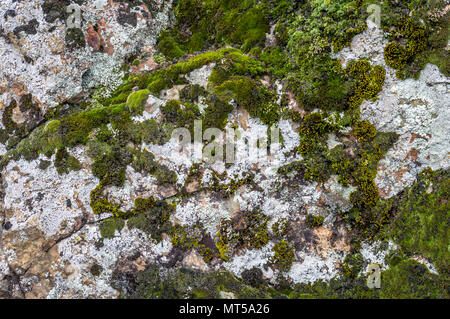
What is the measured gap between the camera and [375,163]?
854 centimetres

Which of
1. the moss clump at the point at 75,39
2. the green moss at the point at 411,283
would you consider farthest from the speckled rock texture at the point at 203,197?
the moss clump at the point at 75,39

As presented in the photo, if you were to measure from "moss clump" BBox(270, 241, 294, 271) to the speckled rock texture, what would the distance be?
3 cm

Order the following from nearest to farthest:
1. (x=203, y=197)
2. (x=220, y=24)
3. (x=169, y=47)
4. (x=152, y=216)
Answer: (x=152, y=216) < (x=203, y=197) < (x=220, y=24) < (x=169, y=47)

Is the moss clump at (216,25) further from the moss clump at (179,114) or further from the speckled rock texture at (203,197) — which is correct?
the moss clump at (179,114)

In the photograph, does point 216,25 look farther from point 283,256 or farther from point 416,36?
point 283,256

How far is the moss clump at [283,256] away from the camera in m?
8.46

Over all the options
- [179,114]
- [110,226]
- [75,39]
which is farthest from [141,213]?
[75,39]

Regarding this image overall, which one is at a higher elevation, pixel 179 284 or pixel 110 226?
pixel 110 226

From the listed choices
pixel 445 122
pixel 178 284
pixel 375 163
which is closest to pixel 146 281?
pixel 178 284

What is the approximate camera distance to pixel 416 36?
8.53 meters

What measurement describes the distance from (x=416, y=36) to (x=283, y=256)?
7359 millimetres

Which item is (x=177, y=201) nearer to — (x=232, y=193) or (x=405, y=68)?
(x=232, y=193)

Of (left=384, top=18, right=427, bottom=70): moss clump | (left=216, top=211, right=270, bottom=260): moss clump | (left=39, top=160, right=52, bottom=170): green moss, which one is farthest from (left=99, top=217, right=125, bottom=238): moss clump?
(left=384, top=18, right=427, bottom=70): moss clump

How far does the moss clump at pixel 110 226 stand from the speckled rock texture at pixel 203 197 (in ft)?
0.10
